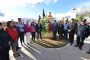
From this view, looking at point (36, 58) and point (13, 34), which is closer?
point (13, 34)

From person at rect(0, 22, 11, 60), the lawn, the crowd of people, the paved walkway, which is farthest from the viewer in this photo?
the lawn

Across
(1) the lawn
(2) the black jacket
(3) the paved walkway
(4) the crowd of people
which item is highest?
(2) the black jacket

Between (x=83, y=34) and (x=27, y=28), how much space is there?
259 inches

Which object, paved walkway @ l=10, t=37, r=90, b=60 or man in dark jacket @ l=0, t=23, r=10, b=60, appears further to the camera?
paved walkway @ l=10, t=37, r=90, b=60

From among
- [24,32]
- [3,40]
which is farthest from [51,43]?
[3,40]

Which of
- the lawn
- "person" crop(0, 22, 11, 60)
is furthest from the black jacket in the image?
the lawn

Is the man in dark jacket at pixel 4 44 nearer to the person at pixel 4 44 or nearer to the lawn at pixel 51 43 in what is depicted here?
the person at pixel 4 44

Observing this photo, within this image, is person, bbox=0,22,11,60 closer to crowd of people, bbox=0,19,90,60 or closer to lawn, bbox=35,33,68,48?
crowd of people, bbox=0,19,90,60

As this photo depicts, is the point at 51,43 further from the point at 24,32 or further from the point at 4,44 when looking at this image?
the point at 4,44

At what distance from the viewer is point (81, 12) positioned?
10906 centimetres

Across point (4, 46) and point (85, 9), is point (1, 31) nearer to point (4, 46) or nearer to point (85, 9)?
point (4, 46)

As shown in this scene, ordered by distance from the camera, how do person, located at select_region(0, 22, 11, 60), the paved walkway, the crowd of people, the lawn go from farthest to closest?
the lawn → the paved walkway → the crowd of people → person, located at select_region(0, 22, 11, 60)

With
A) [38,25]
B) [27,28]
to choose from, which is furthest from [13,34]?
[38,25]

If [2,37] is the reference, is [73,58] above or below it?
below
